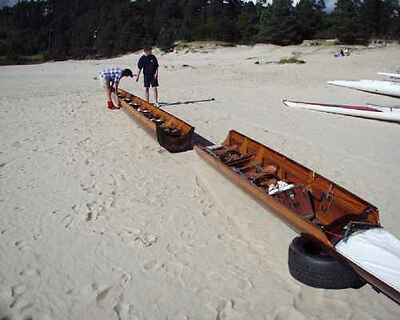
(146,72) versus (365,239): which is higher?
(146,72)

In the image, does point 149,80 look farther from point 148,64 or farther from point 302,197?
point 302,197

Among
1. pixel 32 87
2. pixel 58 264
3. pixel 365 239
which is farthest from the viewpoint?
pixel 32 87

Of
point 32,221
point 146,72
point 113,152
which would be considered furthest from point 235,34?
point 32,221

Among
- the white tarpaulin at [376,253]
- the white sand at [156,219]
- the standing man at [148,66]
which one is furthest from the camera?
the standing man at [148,66]

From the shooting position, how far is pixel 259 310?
3.93m

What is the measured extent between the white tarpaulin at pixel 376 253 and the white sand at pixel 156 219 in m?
0.46

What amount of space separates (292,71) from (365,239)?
18.6m

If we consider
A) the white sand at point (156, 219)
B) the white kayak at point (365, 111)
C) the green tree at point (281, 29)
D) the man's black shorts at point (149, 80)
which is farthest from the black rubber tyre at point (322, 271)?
the green tree at point (281, 29)

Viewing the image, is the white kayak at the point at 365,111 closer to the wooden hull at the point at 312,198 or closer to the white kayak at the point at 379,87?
the white kayak at the point at 379,87

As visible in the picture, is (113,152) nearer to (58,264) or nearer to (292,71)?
(58,264)

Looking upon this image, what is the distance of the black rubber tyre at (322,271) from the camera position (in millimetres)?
4082

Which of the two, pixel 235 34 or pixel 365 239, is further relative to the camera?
pixel 235 34

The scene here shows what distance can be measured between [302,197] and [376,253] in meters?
1.61

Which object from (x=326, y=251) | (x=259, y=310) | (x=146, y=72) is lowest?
(x=259, y=310)
